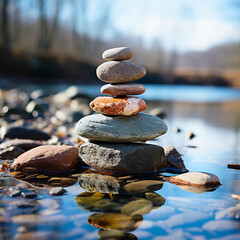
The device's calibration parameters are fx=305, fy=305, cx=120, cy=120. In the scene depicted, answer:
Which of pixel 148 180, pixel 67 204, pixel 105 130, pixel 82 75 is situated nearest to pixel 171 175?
pixel 148 180

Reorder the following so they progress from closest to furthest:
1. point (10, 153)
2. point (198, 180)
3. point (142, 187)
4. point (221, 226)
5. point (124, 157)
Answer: point (221, 226) < point (142, 187) < point (198, 180) < point (124, 157) < point (10, 153)

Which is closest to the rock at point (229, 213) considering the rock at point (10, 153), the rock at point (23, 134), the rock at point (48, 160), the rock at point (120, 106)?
the rock at point (120, 106)

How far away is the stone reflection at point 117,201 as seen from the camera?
2.25 m

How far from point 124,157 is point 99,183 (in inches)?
19.8

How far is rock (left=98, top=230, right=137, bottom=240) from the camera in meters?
2.07

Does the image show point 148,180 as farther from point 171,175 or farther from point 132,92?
point 132,92

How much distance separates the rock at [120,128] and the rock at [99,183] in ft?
1.72

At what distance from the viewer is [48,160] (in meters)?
3.69

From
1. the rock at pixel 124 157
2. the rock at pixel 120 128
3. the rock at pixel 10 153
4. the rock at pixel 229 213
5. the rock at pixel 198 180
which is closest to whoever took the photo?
the rock at pixel 229 213

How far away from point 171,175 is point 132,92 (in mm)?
1163

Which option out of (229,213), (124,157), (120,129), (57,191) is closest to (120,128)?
(120,129)

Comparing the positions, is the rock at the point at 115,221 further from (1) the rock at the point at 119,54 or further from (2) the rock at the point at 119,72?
(1) the rock at the point at 119,54

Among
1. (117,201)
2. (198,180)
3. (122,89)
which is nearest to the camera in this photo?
(117,201)

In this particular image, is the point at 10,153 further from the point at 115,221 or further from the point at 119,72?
the point at 115,221
